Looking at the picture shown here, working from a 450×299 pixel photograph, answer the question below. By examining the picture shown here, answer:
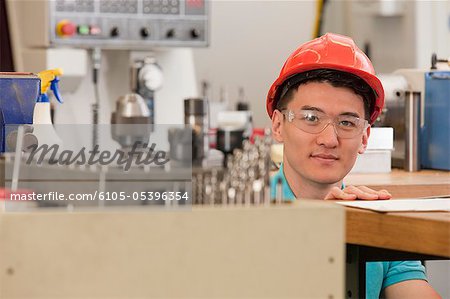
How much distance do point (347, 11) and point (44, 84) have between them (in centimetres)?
437

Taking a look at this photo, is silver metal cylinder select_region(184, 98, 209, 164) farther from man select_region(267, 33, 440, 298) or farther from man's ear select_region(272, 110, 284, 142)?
man select_region(267, 33, 440, 298)

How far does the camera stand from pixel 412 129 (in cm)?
404

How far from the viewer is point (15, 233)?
133 cm

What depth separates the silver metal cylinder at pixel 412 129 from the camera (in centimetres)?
402

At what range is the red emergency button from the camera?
4723 millimetres

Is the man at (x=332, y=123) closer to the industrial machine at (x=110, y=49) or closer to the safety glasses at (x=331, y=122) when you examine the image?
the safety glasses at (x=331, y=122)

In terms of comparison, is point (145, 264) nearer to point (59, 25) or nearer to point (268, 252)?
point (268, 252)

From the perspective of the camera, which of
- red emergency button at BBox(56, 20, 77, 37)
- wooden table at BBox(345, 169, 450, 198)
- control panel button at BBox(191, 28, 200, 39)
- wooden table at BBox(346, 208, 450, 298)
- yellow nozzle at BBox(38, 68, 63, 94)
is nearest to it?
wooden table at BBox(346, 208, 450, 298)

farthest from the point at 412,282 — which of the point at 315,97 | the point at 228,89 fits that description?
the point at 228,89

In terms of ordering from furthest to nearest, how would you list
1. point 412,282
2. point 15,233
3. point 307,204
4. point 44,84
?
1. point 44,84
2. point 412,282
3. point 307,204
4. point 15,233

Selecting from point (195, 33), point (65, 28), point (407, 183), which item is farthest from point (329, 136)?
point (195, 33)

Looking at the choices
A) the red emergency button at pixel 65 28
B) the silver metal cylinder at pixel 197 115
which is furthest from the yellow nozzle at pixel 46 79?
the red emergency button at pixel 65 28

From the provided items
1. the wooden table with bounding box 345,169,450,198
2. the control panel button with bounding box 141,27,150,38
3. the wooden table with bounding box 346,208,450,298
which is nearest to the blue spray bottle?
the wooden table with bounding box 346,208,450,298

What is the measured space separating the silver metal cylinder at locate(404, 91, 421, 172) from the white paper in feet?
6.29
